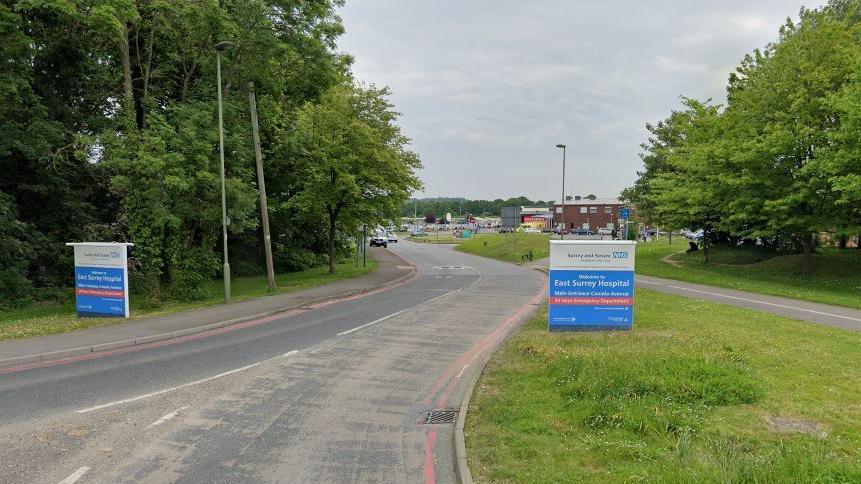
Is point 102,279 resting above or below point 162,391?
above

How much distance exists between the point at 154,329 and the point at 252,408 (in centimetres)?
776

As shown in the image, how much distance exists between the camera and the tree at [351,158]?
87.6 feet

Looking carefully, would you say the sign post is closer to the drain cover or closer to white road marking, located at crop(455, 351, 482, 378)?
white road marking, located at crop(455, 351, 482, 378)

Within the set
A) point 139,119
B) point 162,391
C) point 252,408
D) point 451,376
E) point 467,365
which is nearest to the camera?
point 252,408

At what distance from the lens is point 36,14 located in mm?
19453

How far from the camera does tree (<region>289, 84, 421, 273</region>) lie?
26.7m

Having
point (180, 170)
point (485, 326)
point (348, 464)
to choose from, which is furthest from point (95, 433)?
point (180, 170)

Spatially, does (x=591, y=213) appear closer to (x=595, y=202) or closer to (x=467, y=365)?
(x=595, y=202)

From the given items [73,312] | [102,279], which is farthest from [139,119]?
[102,279]

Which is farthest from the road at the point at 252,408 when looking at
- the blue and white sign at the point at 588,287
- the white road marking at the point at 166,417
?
the blue and white sign at the point at 588,287

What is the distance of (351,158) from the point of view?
86.4 ft

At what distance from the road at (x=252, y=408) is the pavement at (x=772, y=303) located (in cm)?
858

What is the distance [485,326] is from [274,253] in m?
23.7

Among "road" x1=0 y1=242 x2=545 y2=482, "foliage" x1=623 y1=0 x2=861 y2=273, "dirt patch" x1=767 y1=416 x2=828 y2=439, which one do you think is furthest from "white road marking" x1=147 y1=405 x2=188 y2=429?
"foliage" x1=623 y1=0 x2=861 y2=273
